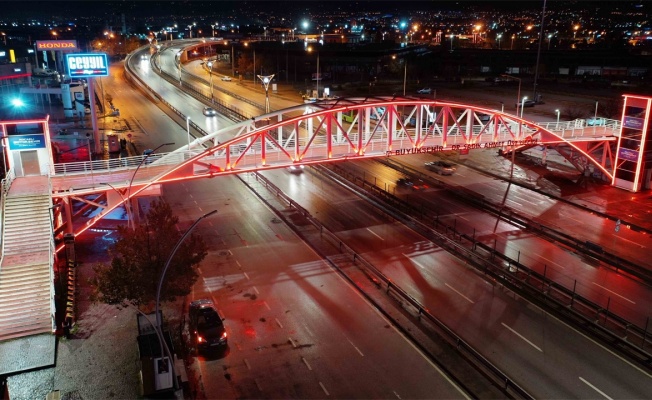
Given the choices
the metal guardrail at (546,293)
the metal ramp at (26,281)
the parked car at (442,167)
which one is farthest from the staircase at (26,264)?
the parked car at (442,167)

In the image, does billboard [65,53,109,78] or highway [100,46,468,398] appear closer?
highway [100,46,468,398]

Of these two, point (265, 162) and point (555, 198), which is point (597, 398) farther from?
point (555, 198)

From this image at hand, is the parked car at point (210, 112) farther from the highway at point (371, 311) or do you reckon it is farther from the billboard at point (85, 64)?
the highway at point (371, 311)

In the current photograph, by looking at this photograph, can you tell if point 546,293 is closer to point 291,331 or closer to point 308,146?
point 291,331

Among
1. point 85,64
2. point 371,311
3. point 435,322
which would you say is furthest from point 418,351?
point 85,64

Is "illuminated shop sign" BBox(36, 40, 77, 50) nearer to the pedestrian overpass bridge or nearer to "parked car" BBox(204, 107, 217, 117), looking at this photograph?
"parked car" BBox(204, 107, 217, 117)

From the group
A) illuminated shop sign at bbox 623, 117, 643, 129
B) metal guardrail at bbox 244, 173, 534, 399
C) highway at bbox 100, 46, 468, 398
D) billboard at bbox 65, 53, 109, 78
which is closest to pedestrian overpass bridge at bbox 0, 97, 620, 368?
illuminated shop sign at bbox 623, 117, 643, 129
